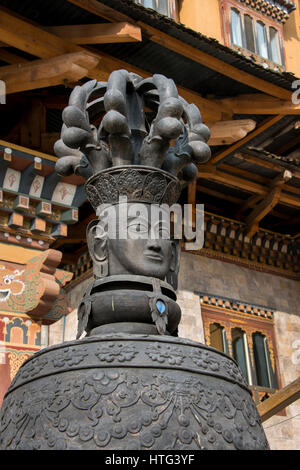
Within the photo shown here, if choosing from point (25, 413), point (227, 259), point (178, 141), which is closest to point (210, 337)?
point (227, 259)

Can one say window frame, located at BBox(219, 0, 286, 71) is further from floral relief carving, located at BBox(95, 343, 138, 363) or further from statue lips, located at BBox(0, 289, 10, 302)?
floral relief carving, located at BBox(95, 343, 138, 363)

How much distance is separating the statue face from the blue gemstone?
0.12 meters

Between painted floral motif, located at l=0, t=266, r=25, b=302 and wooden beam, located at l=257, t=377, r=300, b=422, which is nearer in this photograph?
painted floral motif, located at l=0, t=266, r=25, b=302

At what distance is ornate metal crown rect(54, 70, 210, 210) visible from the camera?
7.13 ft

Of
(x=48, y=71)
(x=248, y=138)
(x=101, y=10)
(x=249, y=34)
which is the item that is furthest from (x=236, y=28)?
(x=48, y=71)

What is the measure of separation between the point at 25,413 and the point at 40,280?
3.96 meters

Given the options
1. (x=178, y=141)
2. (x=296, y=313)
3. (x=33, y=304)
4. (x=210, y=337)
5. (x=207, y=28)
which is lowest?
(x=178, y=141)

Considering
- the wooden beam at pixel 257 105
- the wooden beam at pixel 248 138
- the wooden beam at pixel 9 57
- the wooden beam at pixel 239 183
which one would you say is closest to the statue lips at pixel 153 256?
the wooden beam at pixel 9 57

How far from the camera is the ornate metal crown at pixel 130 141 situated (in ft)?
7.13

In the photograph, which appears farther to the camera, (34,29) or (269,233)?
(269,233)

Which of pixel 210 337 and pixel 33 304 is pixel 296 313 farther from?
pixel 33 304

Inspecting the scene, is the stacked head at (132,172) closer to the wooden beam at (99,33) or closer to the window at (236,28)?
the wooden beam at (99,33)

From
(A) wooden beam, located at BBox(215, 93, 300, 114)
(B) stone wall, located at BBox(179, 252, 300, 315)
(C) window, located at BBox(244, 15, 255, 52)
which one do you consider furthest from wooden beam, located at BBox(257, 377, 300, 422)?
(C) window, located at BBox(244, 15, 255, 52)

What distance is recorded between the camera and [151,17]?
17.3ft
